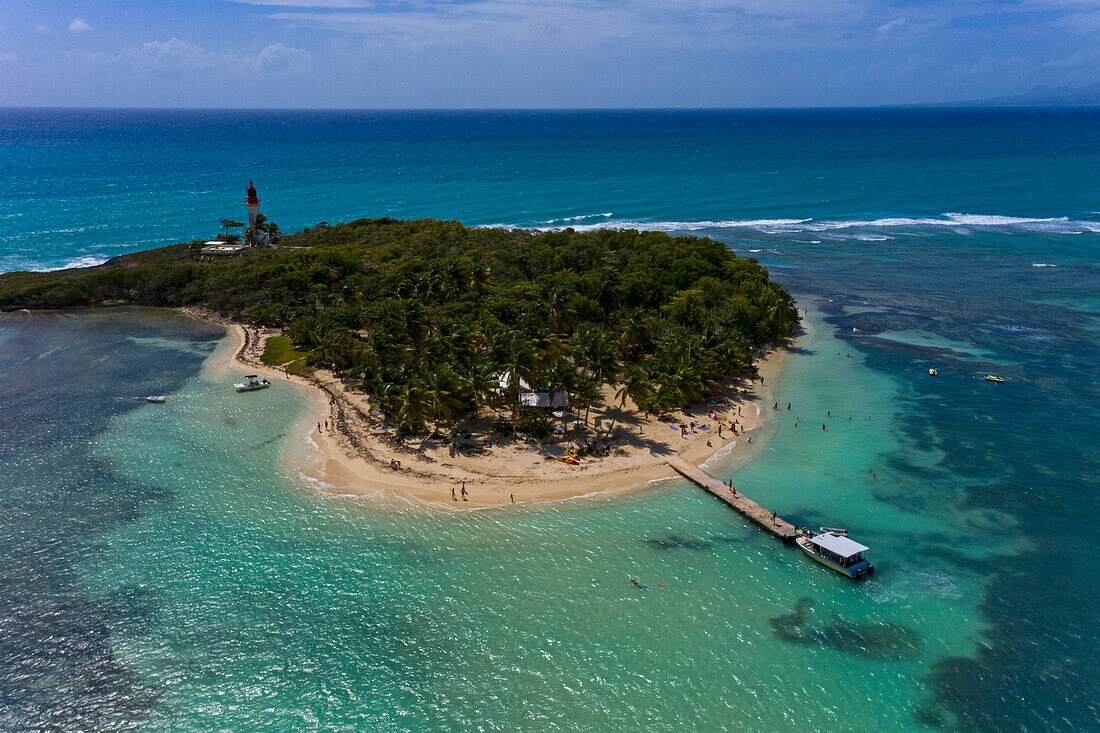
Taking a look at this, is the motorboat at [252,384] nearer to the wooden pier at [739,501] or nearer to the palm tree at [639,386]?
the palm tree at [639,386]

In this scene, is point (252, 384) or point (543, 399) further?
point (252, 384)

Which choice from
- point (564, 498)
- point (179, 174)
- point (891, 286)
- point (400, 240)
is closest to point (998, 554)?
point (564, 498)

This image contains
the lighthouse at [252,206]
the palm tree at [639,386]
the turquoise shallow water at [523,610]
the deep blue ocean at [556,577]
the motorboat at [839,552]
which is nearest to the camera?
the turquoise shallow water at [523,610]

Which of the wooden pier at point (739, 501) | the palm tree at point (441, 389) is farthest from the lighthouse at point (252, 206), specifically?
the wooden pier at point (739, 501)

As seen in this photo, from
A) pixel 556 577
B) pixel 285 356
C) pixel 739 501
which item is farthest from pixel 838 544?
pixel 285 356

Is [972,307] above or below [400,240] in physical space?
below

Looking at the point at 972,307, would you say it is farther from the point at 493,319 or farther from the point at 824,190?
the point at 824,190

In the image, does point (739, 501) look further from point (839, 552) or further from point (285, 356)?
point (285, 356)
